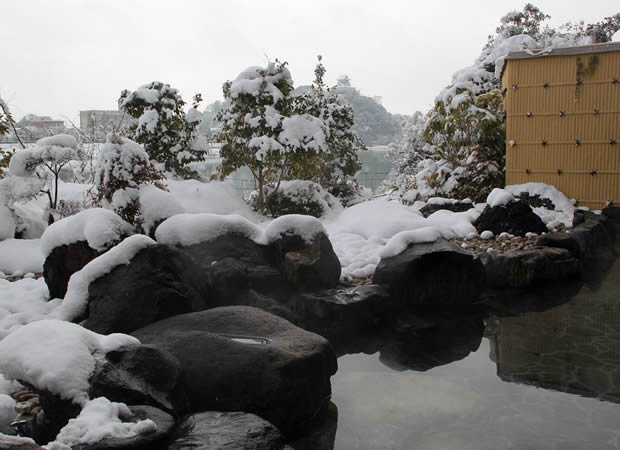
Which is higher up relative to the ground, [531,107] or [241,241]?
[531,107]

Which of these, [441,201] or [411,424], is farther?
[441,201]

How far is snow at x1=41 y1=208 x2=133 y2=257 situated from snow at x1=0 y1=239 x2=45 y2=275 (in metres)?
1.41

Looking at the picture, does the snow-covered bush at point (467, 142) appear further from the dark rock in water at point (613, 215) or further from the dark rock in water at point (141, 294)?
the dark rock in water at point (141, 294)

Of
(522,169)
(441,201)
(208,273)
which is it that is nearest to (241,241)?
(208,273)

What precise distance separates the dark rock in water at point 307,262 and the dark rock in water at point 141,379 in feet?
7.87

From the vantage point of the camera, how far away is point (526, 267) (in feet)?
22.2

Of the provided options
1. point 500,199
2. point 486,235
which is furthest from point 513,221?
point 486,235

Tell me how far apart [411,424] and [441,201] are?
783cm

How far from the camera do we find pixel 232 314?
4.33 metres

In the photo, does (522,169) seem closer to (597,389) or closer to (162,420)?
(597,389)

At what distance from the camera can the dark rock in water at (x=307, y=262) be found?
5723 mm

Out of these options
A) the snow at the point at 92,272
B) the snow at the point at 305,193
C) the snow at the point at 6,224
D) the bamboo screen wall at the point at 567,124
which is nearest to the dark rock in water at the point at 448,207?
the bamboo screen wall at the point at 567,124

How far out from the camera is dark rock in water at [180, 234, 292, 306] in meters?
5.45

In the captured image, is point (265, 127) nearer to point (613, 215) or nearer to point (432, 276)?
point (432, 276)
